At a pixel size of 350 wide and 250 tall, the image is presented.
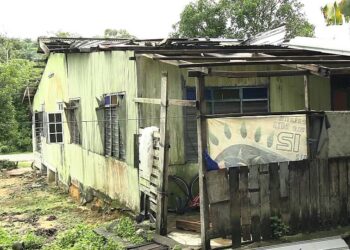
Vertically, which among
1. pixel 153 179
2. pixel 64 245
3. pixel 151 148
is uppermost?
pixel 151 148

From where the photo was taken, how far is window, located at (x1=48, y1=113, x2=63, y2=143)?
16.7 metres

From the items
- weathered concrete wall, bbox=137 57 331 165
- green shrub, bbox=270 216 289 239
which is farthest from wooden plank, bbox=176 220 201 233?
weathered concrete wall, bbox=137 57 331 165

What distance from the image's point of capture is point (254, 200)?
6.95 metres

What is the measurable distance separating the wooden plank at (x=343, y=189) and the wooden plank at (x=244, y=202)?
5.93 ft

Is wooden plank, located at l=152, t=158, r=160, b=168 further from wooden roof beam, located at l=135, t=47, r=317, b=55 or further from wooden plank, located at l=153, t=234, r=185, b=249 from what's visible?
wooden roof beam, located at l=135, t=47, r=317, b=55

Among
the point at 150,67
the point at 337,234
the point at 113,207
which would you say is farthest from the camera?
the point at 113,207

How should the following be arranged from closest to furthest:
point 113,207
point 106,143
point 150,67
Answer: point 150,67 → point 113,207 → point 106,143

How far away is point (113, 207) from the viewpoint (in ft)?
36.9

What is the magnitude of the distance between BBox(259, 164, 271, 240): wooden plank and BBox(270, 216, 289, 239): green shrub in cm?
7

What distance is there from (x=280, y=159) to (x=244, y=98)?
9.16ft

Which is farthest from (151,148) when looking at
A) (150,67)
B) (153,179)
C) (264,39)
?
(264,39)

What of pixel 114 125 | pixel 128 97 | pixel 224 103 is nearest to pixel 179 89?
pixel 224 103

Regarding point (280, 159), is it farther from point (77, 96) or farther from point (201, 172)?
point (77, 96)

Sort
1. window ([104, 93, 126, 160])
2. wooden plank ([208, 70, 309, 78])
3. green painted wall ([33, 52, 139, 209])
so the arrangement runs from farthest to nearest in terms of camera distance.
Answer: window ([104, 93, 126, 160])
green painted wall ([33, 52, 139, 209])
wooden plank ([208, 70, 309, 78])
